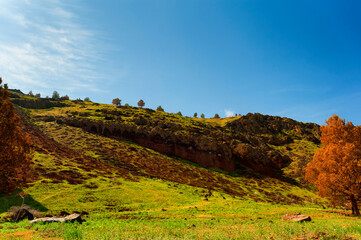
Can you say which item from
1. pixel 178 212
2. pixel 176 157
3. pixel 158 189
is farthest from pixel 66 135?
pixel 178 212

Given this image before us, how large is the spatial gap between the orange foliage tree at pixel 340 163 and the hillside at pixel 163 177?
16.3ft

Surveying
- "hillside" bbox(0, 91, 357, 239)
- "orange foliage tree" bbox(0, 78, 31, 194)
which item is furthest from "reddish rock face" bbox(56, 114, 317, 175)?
"orange foliage tree" bbox(0, 78, 31, 194)

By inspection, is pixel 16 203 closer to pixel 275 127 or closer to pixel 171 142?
pixel 171 142

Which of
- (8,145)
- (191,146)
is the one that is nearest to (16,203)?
(8,145)

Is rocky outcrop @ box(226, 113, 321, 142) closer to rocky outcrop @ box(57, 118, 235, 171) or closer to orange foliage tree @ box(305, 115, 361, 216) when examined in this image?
rocky outcrop @ box(57, 118, 235, 171)

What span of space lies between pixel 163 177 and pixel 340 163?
52.0 meters

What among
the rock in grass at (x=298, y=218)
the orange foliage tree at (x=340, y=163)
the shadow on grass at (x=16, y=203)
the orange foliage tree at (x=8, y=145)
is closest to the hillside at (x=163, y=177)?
the shadow on grass at (x=16, y=203)

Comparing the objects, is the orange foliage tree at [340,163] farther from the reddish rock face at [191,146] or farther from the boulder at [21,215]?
the reddish rock face at [191,146]

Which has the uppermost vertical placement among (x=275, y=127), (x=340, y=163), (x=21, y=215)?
(x=275, y=127)

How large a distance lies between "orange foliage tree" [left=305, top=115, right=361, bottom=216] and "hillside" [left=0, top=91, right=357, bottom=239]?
195 inches

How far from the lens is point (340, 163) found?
106 feet

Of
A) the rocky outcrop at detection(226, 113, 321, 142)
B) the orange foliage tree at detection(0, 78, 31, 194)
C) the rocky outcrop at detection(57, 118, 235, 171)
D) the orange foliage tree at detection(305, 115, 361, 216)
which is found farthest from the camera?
the rocky outcrop at detection(226, 113, 321, 142)

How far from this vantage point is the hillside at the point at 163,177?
24500mm

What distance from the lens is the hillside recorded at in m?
24.5
